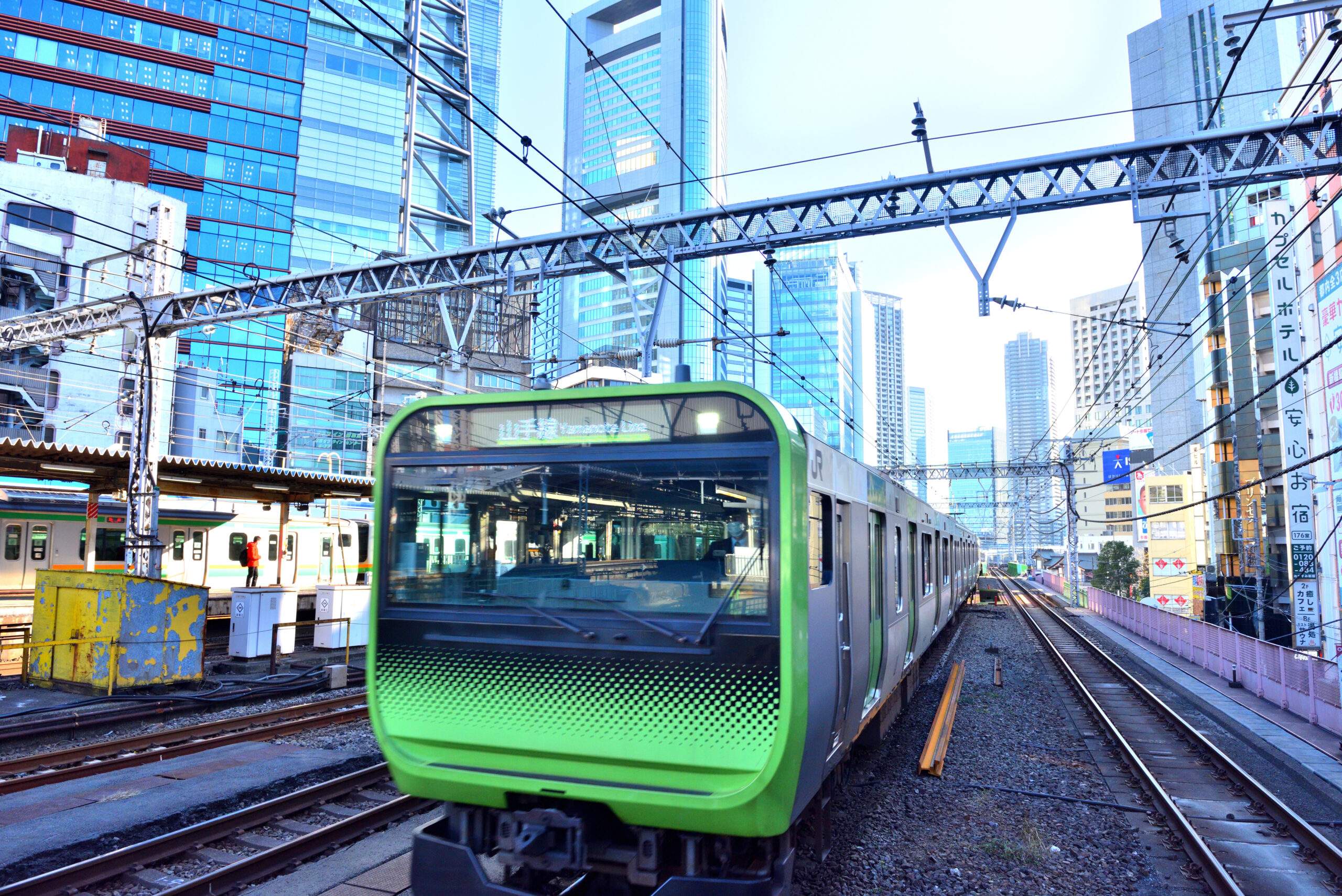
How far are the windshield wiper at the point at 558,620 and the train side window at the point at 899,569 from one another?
15.3 ft

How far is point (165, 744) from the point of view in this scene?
918 centimetres

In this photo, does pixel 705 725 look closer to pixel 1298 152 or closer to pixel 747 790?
pixel 747 790

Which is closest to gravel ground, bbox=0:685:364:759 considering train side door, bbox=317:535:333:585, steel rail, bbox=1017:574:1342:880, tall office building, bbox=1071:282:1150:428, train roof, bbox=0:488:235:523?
train roof, bbox=0:488:235:523

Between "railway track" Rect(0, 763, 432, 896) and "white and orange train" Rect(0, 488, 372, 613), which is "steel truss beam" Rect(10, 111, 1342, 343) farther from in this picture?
"railway track" Rect(0, 763, 432, 896)

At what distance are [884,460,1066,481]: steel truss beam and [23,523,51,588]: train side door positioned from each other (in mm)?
30544

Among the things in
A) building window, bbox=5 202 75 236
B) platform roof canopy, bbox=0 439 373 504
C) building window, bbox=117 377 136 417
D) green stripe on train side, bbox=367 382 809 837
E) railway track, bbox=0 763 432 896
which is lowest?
railway track, bbox=0 763 432 896

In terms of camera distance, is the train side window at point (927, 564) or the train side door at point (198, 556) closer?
the train side window at point (927, 564)

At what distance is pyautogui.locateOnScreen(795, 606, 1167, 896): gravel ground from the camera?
570cm

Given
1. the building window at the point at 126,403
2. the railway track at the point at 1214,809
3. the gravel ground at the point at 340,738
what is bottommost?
the railway track at the point at 1214,809

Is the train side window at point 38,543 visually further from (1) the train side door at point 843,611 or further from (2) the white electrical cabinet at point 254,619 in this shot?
(1) the train side door at point 843,611

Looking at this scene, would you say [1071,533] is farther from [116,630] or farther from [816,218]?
[116,630]

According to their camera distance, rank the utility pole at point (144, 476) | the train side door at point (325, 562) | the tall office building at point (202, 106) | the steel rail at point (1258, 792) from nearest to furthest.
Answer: the steel rail at point (1258, 792), the utility pole at point (144, 476), the train side door at point (325, 562), the tall office building at point (202, 106)

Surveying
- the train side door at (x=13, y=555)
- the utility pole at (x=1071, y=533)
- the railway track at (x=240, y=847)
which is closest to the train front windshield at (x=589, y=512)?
the railway track at (x=240, y=847)

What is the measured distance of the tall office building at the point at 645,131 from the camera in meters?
101
